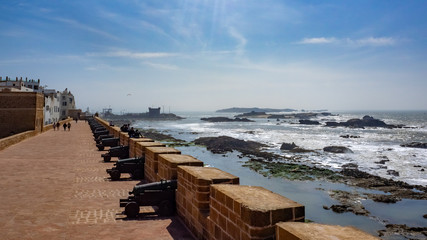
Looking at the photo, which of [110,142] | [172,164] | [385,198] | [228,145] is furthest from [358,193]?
[228,145]

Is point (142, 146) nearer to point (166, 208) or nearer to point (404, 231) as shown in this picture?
point (166, 208)

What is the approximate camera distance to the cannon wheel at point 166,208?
19.9 ft

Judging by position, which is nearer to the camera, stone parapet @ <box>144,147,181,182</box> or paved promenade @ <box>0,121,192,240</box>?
paved promenade @ <box>0,121,192,240</box>

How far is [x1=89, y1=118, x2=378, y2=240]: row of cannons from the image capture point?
112 inches

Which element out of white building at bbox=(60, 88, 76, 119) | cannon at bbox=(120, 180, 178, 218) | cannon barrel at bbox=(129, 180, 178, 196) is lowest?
cannon at bbox=(120, 180, 178, 218)

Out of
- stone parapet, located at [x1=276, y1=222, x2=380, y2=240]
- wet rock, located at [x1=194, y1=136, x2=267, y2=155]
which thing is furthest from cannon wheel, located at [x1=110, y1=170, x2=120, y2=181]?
wet rock, located at [x1=194, y1=136, x2=267, y2=155]

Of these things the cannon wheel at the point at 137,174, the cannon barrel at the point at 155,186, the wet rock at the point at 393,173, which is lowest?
the wet rock at the point at 393,173

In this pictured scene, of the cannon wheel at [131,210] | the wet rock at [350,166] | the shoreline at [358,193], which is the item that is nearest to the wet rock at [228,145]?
the shoreline at [358,193]

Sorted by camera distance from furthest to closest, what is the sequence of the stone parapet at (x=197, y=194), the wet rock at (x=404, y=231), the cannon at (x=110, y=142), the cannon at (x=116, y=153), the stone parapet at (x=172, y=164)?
the cannon at (x=110, y=142)
the wet rock at (x=404, y=231)
the cannon at (x=116, y=153)
the stone parapet at (x=172, y=164)
the stone parapet at (x=197, y=194)

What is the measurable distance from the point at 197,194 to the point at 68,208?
3132mm

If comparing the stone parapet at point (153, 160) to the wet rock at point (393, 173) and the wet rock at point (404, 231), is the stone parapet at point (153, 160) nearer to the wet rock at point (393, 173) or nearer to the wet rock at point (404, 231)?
the wet rock at point (404, 231)

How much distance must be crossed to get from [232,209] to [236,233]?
0.27m

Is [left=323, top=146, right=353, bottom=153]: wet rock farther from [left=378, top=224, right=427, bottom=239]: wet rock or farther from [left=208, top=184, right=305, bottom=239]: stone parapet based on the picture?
[left=208, top=184, right=305, bottom=239]: stone parapet

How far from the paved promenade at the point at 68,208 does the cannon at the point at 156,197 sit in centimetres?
20
